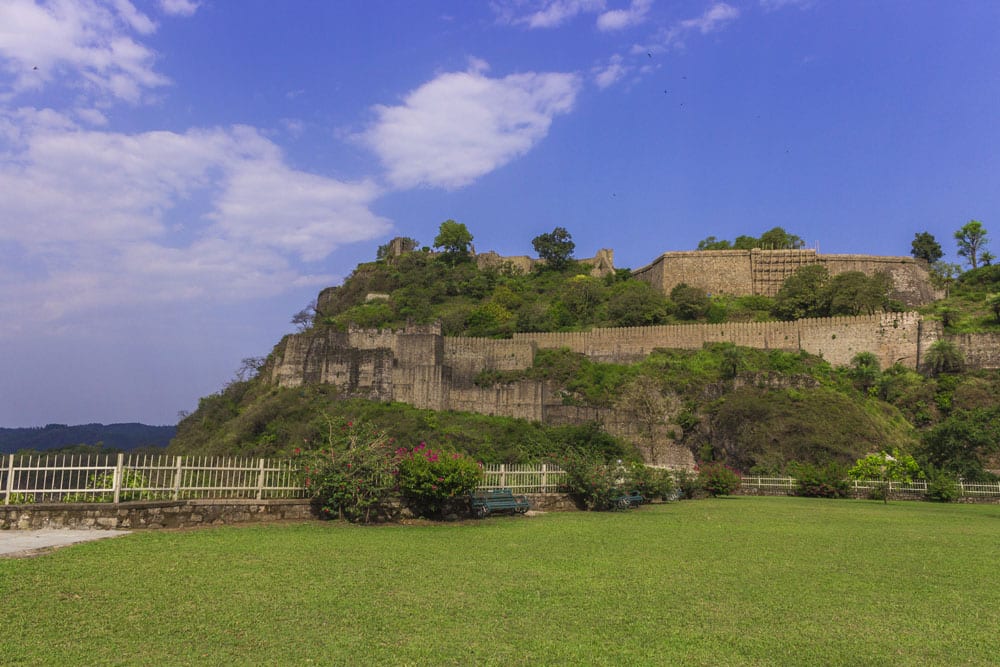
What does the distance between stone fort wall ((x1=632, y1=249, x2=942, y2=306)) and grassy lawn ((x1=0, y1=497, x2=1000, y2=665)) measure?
4419 centimetres

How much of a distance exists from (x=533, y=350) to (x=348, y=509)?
31528 mm

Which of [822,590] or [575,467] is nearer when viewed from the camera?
[822,590]

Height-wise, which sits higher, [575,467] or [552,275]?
[552,275]

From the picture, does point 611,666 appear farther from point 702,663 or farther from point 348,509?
point 348,509

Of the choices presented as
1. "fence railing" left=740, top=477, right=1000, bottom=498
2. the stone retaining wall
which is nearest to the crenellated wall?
"fence railing" left=740, top=477, right=1000, bottom=498

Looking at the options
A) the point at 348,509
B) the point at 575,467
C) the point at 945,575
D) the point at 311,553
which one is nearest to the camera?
the point at 945,575

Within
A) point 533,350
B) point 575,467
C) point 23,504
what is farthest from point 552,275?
point 23,504

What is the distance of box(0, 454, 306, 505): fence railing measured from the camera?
10.1 meters

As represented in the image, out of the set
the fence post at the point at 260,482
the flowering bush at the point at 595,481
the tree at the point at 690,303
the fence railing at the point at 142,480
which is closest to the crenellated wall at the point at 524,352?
the tree at the point at 690,303

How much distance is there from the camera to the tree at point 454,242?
72.9 metres

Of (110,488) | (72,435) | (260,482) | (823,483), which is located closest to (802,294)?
(823,483)

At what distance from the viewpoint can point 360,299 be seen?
211 feet

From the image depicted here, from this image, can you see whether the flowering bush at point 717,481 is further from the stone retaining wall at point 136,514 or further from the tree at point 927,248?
the tree at point 927,248

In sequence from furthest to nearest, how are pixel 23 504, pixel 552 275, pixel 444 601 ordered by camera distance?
pixel 552 275 → pixel 23 504 → pixel 444 601
